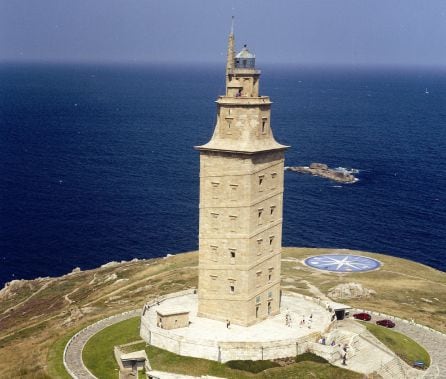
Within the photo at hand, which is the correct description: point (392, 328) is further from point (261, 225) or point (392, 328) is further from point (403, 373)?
point (261, 225)

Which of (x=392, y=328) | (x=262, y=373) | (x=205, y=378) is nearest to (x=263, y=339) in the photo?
(x=262, y=373)

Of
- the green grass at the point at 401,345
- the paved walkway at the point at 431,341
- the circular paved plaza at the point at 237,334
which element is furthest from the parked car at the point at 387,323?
the circular paved plaza at the point at 237,334

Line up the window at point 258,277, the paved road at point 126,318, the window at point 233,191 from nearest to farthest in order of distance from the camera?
the paved road at point 126,318 < the window at point 233,191 < the window at point 258,277

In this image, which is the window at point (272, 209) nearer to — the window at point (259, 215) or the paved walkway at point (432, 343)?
the window at point (259, 215)

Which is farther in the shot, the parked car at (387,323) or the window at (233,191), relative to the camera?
the parked car at (387,323)

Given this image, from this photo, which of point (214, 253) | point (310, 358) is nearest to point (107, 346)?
point (214, 253)

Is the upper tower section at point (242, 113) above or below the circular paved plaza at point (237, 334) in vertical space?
above
